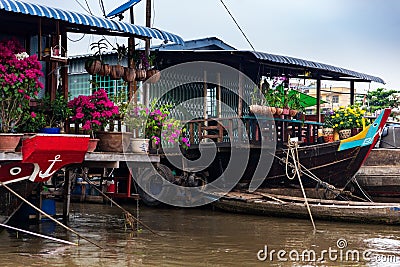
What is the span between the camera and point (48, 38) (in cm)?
973

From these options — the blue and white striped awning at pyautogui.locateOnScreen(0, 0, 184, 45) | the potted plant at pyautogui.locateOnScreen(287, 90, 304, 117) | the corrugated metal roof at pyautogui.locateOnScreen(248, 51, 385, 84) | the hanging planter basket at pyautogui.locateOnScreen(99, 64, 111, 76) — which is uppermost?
the corrugated metal roof at pyautogui.locateOnScreen(248, 51, 385, 84)

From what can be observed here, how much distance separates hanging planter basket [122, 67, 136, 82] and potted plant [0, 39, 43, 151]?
1873 mm

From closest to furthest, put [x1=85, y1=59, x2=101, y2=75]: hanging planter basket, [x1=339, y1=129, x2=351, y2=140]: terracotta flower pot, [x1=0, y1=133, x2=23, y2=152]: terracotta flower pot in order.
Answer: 1. [x1=0, y1=133, x2=23, y2=152]: terracotta flower pot
2. [x1=85, y1=59, x2=101, y2=75]: hanging planter basket
3. [x1=339, y1=129, x2=351, y2=140]: terracotta flower pot

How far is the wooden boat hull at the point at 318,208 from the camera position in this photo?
11078 mm

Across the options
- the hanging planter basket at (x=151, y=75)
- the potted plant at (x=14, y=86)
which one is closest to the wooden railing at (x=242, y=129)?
the hanging planter basket at (x=151, y=75)

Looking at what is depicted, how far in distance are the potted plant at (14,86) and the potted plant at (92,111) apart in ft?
2.13

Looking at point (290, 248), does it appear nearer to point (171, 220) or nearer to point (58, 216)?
point (171, 220)

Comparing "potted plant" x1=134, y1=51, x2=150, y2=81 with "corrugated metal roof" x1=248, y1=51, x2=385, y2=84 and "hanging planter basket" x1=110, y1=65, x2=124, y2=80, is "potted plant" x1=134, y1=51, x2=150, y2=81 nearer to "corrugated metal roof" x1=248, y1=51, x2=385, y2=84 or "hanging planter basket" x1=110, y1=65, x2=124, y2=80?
"hanging planter basket" x1=110, y1=65, x2=124, y2=80

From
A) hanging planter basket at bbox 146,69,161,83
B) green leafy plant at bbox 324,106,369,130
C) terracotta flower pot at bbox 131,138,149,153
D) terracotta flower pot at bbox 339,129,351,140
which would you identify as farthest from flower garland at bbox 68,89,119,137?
green leafy plant at bbox 324,106,369,130

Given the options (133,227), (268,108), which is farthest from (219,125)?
(133,227)

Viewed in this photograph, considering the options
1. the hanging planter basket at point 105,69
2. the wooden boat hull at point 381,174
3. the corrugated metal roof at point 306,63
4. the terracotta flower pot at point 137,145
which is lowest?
the wooden boat hull at point 381,174

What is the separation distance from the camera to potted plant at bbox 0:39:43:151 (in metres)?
7.34

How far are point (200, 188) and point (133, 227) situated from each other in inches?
152

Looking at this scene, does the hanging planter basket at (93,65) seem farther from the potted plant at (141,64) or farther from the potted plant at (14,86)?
the potted plant at (14,86)
